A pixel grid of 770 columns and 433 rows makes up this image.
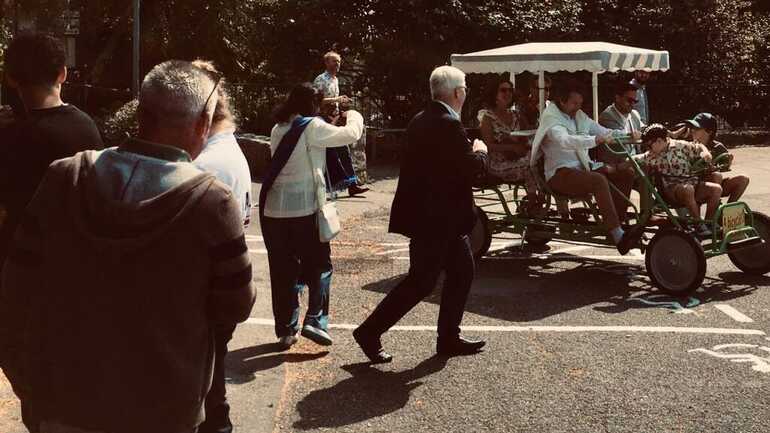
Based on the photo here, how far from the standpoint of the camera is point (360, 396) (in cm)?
598

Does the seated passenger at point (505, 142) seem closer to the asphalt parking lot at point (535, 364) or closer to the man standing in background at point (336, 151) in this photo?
the asphalt parking lot at point (535, 364)

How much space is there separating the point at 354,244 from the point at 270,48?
921 centimetres

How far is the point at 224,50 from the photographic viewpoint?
97.9ft

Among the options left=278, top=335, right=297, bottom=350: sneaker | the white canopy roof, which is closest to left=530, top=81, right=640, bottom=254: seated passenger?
the white canopy roof

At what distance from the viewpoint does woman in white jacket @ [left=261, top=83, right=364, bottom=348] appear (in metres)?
6.79

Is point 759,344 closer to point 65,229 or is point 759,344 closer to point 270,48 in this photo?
point 65,229

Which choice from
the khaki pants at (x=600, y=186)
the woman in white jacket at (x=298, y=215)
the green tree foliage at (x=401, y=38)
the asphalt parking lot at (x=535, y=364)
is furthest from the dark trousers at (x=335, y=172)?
the green tree foliage at (x=401, y=38)

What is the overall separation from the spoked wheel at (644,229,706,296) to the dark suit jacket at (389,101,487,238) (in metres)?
2.70

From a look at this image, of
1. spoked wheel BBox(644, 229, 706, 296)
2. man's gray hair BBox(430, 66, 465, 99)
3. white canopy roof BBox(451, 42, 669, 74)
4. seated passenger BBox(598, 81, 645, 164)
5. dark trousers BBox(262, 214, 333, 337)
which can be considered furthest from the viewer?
seated passenger BBox(598, 81, 645, 164)

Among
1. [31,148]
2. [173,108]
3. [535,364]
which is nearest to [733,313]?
[535,364]

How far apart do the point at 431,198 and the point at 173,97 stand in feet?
12.3

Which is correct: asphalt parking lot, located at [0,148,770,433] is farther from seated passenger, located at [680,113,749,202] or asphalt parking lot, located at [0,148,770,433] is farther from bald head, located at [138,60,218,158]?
bald head, located at [138,60,218,158]

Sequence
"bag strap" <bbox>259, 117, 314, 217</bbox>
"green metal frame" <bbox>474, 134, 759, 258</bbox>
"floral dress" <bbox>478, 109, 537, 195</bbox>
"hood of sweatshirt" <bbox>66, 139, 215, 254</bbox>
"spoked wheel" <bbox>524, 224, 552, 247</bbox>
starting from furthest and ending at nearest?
"floral dress" <bbox>478, 109, 537, 195</bbox> < "spoked wheel" <bbox>524, 224, 552, 247</bbox> < "green metal frame" <bbox>474, 134, 759, 258</bbox> < "bag strap" <bbox>259, 117, 314, 217</bbox> < "hood of sweatshirt" <bbox>66, 139, 215, 254</bbox>

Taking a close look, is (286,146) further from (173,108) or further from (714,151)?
(714,151)
